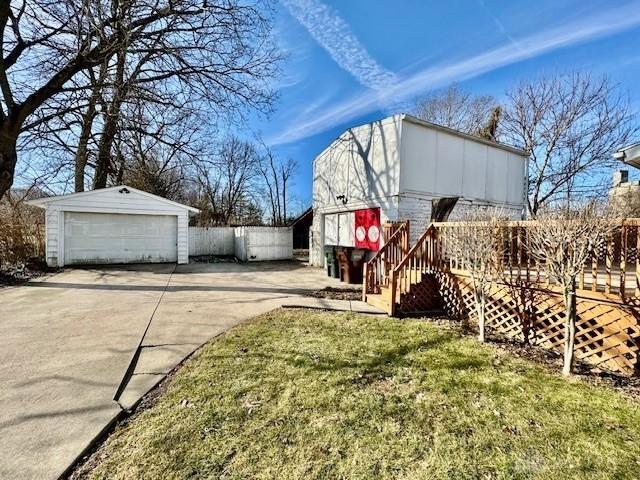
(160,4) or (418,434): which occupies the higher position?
(160,4)

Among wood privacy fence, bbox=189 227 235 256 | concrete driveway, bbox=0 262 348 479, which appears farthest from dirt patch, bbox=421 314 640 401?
wood privacy fence, bbox=189 227 235 256

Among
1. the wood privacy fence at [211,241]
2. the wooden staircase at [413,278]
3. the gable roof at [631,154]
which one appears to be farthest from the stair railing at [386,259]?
the wood privacy fence at [211,241]

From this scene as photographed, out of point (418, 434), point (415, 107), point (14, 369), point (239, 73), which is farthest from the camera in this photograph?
point (415, 107)

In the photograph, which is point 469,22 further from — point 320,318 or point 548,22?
point 320,318

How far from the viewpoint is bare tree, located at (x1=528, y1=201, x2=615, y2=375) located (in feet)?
10.5

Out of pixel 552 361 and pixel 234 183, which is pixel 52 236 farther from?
pixel 234 183

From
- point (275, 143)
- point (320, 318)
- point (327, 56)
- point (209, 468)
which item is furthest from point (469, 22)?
point (275, 143)

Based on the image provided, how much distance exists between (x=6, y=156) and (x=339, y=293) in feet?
29.3

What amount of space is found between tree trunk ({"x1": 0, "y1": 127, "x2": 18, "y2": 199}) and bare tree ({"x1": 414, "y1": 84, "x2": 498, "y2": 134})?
66.1 feet

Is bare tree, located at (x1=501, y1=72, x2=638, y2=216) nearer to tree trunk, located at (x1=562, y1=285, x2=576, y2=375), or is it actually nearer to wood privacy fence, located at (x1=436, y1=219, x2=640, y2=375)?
wood privacy fence, located at (x1=436, y1=219, x2=640, y2=375)

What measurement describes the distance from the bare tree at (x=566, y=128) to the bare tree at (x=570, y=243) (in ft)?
41.4

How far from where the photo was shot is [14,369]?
127 inches

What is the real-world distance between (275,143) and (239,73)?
58.8 feet

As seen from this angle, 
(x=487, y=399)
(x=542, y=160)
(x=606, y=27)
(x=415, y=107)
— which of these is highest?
(x=415, y=107)
